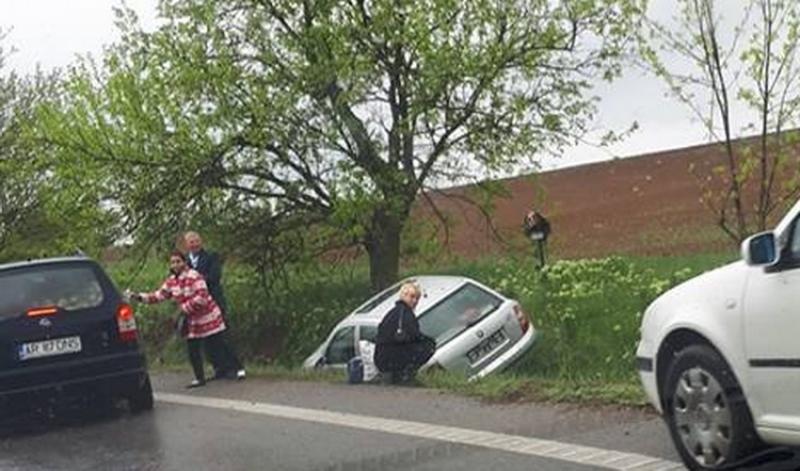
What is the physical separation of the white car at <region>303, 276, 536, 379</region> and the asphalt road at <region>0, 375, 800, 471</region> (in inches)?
115

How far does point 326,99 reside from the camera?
18641 millimetres

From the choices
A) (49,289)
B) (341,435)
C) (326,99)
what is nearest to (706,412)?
(341,435)

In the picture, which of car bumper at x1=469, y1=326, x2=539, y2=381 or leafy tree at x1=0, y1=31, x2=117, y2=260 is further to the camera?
leafy tree at x1=0, y1=31, x2=117, y2=260

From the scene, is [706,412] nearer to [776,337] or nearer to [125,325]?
[776,337]

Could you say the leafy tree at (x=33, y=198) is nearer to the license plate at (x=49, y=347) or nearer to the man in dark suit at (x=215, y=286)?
the man in dark suit at (x=215, y=286)

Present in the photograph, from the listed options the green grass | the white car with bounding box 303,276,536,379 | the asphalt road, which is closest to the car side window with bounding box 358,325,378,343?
the white car with bounding box 303,276,536,379

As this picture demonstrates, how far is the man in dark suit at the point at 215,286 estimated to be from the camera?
13758 millimetres

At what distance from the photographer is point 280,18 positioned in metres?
18.8

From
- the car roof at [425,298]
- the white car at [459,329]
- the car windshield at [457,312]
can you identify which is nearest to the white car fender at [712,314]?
the white car at [459,329]

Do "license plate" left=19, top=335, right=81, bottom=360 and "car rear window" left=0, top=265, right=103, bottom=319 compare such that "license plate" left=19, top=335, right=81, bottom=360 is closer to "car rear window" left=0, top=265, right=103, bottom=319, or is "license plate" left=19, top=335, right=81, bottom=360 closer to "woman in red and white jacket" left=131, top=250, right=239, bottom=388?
"car rear window" left=0, top=265, right=103, bottom=319

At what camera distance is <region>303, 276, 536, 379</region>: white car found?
14.8 metres

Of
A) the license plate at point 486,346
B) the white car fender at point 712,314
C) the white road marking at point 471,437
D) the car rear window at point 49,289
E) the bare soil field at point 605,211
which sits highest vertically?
the bare soil field at point 605,211

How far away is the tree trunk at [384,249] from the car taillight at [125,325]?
8.17 meters

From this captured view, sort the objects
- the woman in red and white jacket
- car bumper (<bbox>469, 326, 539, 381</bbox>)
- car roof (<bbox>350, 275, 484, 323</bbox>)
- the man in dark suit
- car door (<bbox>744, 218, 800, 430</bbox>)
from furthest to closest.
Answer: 1. car roof (<bbox>350, 275, 484, 323</bbox>)
2. car bumper (<bbox>469, 326, 539, 381</bbox>)
3. the man in dark suit
4. the woman in red and white jacket
5. car door (<bbox>744, 218, 800, 430</bbox>)
